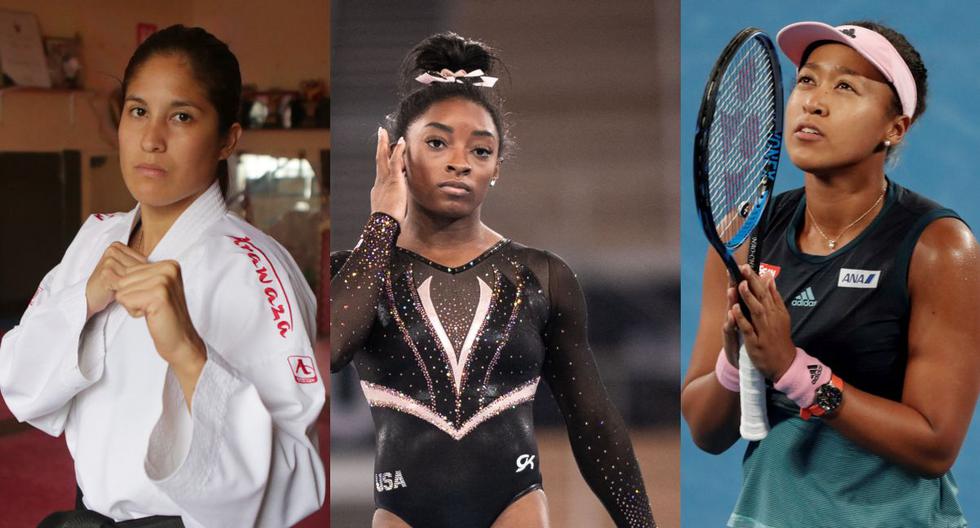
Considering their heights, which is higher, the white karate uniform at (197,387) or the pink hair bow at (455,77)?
the pink hair bow at (455,77)

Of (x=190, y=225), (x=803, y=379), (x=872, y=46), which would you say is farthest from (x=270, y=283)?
(x=872, y=46)

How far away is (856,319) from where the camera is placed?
3.06 metres

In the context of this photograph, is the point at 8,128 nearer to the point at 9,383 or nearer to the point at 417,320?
the point at 9,383

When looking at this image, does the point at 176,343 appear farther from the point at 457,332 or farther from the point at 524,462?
the point at 524,462

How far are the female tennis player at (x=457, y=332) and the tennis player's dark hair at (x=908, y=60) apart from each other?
39.5 inches

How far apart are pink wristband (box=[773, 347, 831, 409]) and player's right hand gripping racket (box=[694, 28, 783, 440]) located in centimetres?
12

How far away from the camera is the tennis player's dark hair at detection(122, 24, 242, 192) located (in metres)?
3.28

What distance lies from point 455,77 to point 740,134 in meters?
0.86

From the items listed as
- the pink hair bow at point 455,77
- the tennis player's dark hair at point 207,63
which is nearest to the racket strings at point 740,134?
the pink hair bow at point 455,77

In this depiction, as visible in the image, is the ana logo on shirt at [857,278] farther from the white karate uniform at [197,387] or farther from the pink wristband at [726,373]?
the white karate uniform at [197,387]

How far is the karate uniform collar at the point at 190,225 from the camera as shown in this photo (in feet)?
10.6

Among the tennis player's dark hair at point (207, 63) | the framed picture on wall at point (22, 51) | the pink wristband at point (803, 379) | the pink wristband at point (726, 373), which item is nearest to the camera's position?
the pink wristband at point (803, 379)

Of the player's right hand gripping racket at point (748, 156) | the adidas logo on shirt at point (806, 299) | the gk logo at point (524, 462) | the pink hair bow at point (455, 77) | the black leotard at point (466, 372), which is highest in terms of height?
the pink hair bow at point (455, 77)

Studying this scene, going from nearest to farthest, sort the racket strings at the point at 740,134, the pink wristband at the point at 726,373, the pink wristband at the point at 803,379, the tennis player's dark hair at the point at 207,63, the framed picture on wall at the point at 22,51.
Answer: the pink wristband at the point at 803,379 → the racket strings at the point at 740,134 → the pink wristband at the point at 726,373 → the tennis player's dark hair at the point at 207,63 → the framed picture on wall at the point at 22,51
